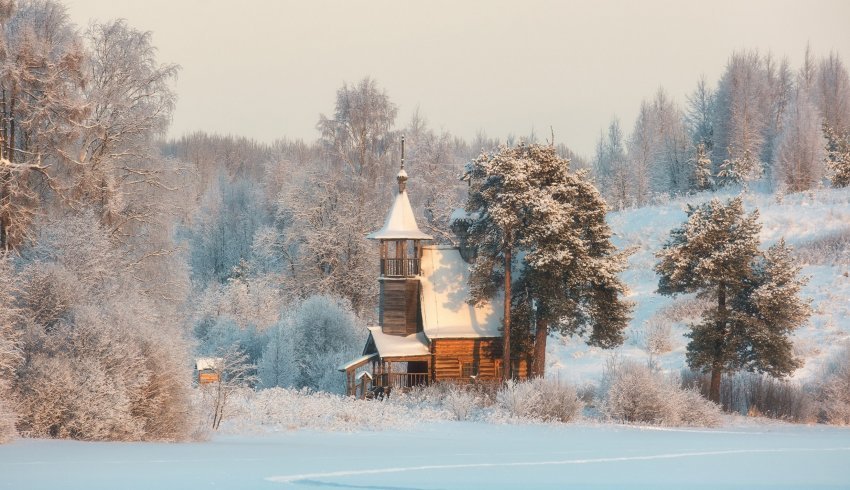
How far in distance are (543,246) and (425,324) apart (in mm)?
5237

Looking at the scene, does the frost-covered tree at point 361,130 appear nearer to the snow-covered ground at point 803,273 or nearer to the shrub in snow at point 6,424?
the snow-covered ground at point 803,273

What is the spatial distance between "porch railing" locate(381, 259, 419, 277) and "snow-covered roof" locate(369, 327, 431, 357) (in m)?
2.15

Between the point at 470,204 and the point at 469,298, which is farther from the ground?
the point at 470,204

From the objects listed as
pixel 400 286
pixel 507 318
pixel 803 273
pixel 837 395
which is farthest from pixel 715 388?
pixel 803 273

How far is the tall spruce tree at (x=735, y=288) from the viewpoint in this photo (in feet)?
84.3

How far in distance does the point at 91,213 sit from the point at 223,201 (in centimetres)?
4364

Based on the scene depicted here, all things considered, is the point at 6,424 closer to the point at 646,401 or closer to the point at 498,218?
the point at 646,401

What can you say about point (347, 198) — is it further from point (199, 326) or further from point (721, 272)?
point (721, 272)

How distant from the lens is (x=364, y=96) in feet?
142

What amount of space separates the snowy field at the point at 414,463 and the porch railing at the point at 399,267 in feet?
45.9

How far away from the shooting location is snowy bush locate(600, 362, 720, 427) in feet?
76.4

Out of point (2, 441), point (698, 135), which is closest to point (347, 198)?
point (2, 441)

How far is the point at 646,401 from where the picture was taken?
2331 centimetres

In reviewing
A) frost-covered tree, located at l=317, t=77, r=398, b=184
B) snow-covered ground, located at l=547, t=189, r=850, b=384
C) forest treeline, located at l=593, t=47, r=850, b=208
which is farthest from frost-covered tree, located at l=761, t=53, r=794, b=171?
frost-covered tree, located at l=317, t=77, r=398, b=184
